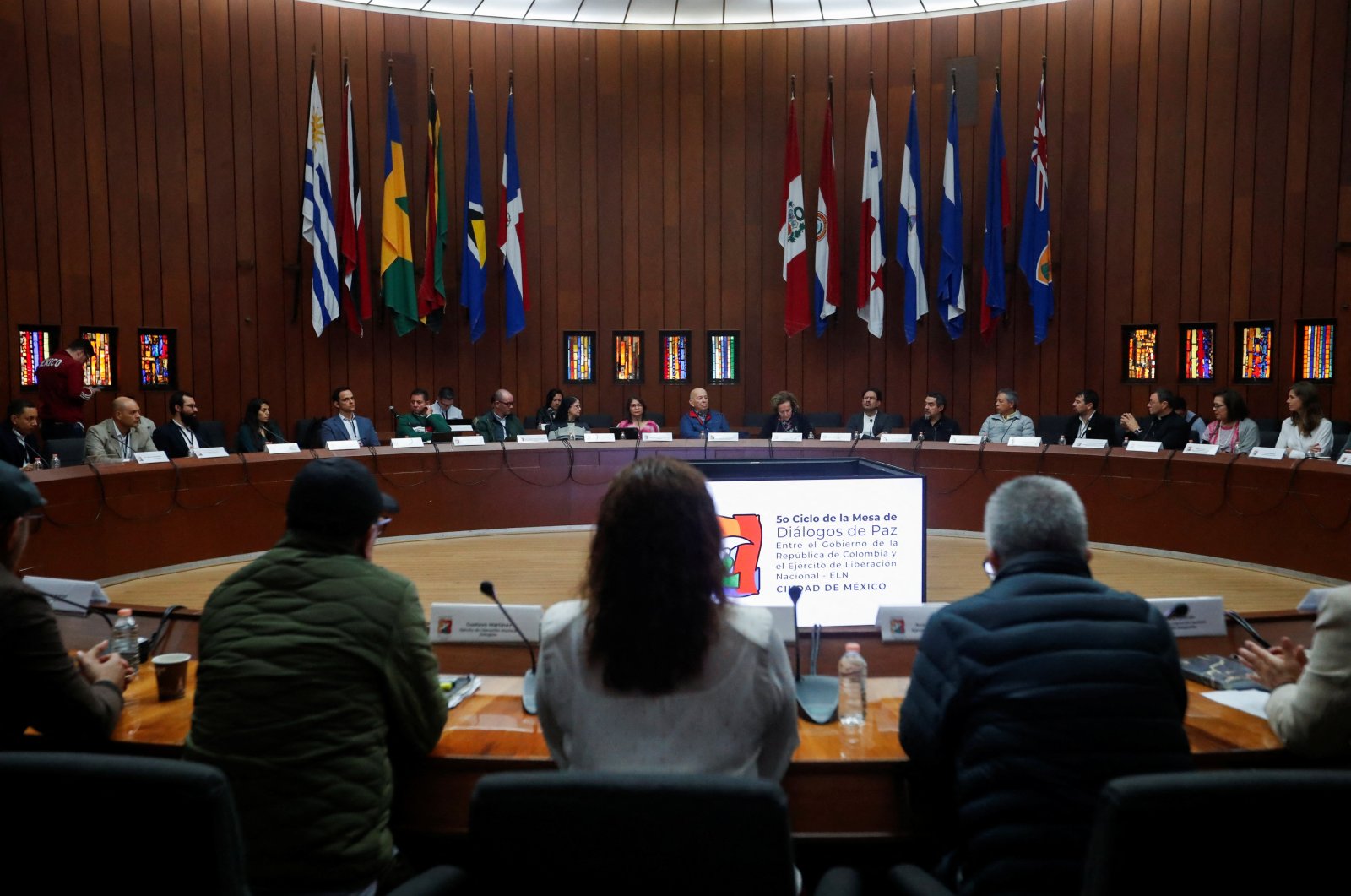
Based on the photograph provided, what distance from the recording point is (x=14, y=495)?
6.03ft

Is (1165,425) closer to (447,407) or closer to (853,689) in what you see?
(853,689)

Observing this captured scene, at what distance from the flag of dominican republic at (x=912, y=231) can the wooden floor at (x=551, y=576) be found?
129 inches

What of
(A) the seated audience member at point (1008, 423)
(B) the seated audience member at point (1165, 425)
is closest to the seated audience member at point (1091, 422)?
(B) the seated audience member at point (1165, 425)

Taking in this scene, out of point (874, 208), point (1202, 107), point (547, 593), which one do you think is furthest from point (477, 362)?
point (1202, 107)

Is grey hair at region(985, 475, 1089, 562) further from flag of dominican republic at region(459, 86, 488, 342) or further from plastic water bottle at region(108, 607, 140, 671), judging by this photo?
flag of dominican republic at region(459, 86, 488, 342)

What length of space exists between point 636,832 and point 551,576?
4.96m

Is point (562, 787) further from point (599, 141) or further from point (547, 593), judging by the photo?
point (599, 141)

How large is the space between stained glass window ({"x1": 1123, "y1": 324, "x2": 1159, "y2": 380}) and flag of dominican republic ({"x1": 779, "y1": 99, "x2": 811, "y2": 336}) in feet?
10.4

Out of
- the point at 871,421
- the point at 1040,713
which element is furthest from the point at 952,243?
the point at 1040,713

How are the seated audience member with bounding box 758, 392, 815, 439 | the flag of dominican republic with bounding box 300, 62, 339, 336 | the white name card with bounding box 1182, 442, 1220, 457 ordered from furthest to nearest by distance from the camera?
the flag of dominican republic with bounding box 300, 62, 339, 336 < the seated audience member with bounding box 758, 392, 815, 439 < the white name card with bounding box 1182, 442, 1220, 457

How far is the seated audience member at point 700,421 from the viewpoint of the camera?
8.56m

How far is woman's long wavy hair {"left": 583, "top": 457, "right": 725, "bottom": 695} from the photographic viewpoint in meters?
1.46

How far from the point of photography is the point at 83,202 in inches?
339

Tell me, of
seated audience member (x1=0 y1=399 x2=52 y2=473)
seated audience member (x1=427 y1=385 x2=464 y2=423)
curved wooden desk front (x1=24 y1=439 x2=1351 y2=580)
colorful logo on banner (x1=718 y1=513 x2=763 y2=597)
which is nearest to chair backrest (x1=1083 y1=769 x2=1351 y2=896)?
colorful logo on banner (x1=718 y1=513 x2=763 y2=597)
